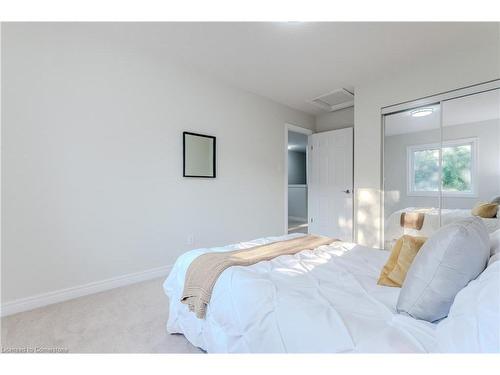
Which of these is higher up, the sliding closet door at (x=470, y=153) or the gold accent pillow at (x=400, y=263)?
the sliding closet door at (x=470, y=153)

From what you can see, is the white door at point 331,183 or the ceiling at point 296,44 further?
the white door at point 331,183

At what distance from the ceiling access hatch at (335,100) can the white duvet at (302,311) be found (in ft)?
9.14

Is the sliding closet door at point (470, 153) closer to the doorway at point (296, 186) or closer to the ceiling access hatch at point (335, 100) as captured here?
the ceiling access hatch at point (335, 100)

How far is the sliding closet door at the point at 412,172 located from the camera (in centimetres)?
281

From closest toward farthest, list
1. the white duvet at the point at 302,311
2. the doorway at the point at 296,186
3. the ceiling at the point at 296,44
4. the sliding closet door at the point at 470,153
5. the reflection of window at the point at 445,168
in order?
the white duvet at the point at 302,311, the ceiling at the point at 296,44, the sliding closet door at the point at 470,153, the reflection of window at the point at 445,168, the doorway at the point at 296,186

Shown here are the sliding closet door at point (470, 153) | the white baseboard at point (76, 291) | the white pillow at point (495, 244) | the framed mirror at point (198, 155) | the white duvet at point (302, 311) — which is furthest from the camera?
the framed mirror at point (198, 155)

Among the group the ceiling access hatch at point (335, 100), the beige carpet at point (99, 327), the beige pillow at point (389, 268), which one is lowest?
the beige carpet at point (99, 327)

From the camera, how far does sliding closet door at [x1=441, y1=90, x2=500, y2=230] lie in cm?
235

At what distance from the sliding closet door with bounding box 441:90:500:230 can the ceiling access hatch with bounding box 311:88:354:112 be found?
4.26 ft

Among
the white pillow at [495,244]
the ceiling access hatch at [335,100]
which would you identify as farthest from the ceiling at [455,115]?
the white pillow at [495,244]

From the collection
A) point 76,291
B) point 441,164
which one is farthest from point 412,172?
point 76,291

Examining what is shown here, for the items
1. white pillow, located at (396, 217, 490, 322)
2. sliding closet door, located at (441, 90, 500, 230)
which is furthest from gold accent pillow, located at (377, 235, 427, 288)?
sliding closet door, located at (441, 90, 500, 230)
